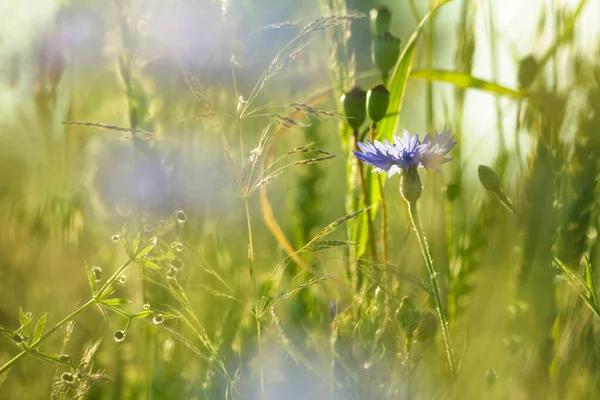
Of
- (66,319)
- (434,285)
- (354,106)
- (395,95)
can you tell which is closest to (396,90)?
(395,95)

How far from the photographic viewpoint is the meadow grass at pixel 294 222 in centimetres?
63

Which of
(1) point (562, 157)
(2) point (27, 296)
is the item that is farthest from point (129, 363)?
(1) point (562, 157)

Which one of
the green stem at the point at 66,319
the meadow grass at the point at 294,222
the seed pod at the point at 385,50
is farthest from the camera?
the seed pod at the point at 385,50

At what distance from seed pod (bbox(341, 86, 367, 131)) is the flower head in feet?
0.25

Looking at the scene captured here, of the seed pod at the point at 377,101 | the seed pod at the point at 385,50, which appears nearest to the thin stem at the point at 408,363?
the seed pod at the point at 377,101

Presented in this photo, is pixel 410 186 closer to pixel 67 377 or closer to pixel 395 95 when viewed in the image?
pixel 395 95

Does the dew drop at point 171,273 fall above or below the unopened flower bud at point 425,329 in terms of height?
above

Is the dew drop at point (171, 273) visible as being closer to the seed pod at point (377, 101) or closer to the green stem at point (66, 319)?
the green stem at point (66, 319)

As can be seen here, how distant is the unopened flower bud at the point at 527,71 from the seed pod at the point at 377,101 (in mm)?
265

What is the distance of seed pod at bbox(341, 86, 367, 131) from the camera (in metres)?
0.71

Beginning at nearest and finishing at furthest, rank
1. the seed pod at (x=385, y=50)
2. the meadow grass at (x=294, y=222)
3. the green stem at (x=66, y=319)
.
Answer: the green stem at (x=66, y=319) < the meadow grass at (x=294, y=222) < the seed pod at (x=385, y=50)

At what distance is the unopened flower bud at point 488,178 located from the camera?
695mm

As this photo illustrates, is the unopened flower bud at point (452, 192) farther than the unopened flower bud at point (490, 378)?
Yes

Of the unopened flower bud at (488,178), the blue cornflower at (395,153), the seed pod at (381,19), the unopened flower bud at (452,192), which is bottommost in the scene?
the unopened flower bud at (452,192)
